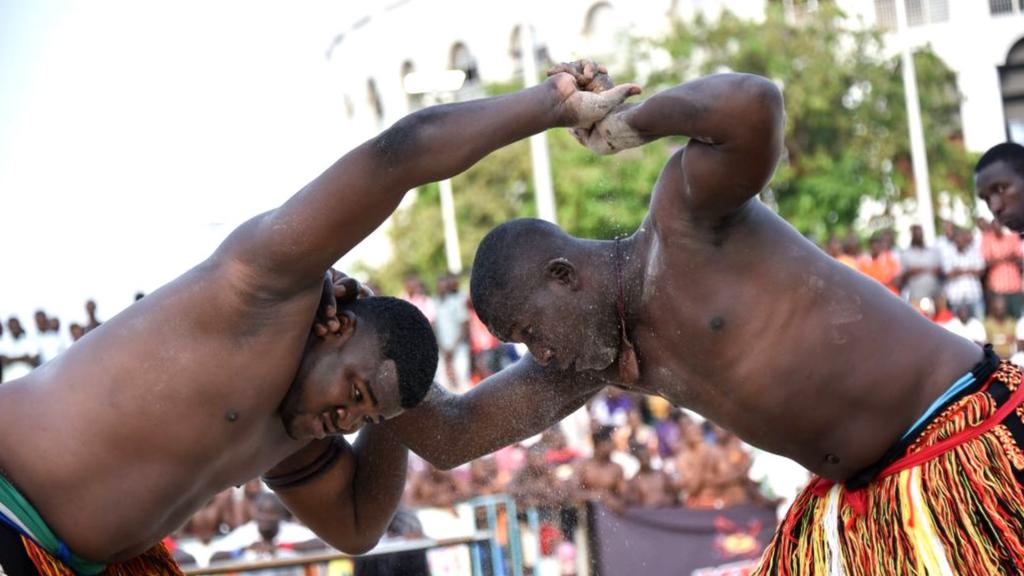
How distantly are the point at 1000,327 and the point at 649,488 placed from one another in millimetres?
5280

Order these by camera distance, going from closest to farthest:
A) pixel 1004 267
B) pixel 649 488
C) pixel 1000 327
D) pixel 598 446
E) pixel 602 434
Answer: pixel 649 488 < pixel 598 446 < pixel 602 434 < pixel 1000 327 < pixel 1004 267

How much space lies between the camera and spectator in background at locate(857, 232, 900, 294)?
14.1m

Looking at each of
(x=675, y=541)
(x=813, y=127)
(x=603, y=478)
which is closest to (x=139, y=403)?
(x=675, y=541)

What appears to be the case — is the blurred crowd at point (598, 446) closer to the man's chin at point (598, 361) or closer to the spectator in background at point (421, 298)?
the spectator in background at point (421, 298)

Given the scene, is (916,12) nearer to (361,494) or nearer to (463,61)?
(463,61)

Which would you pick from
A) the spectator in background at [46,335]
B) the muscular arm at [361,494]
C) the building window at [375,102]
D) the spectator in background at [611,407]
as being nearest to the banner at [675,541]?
the spectator in background at [611,407]

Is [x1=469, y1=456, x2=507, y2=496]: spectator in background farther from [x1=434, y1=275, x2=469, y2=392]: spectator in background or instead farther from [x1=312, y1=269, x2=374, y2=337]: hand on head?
[x1=312, y1=269, x2=374, y2=337]: hand on head

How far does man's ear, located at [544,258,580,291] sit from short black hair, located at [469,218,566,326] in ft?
0.20

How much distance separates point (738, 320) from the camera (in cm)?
422

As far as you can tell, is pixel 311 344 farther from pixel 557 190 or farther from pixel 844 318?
pixel 557 190

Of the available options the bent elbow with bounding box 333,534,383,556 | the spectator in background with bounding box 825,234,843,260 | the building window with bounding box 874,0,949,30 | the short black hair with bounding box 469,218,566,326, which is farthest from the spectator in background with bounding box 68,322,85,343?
the building window with bounding box 874,0,949,30

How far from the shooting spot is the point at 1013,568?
163 inches

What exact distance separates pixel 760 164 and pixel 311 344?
1386mm

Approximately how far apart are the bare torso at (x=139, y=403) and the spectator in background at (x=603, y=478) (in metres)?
5.95
